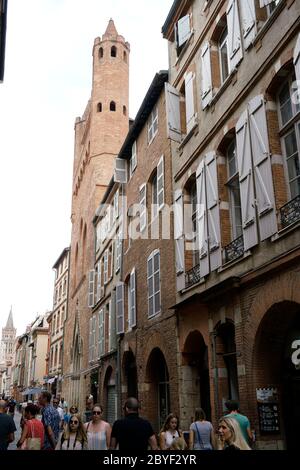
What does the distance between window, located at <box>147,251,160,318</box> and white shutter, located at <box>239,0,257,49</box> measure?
7725 mm

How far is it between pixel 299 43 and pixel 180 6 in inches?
328

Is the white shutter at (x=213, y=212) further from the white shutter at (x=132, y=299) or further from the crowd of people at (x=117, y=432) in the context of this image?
the white shutter at (x=132, y=299)

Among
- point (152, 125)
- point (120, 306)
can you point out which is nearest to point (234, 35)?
point (152, 125)

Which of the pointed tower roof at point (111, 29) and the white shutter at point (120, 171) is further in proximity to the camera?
the pointed tower roof at point (111, 29)

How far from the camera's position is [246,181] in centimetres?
1023

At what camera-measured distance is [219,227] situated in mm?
11547

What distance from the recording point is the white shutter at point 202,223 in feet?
39.9

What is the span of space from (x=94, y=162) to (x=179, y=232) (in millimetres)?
19217

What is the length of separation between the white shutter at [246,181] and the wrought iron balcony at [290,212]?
815 mm

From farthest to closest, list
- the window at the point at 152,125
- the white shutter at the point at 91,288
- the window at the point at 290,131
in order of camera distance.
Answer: the white shutter at the point at 91,288 < the window at the point at 152,125 < the window at the point at 290,131

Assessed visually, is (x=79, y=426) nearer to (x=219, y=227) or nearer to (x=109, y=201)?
(x=219, y=227)

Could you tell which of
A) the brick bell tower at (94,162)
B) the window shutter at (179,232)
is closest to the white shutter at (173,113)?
the window shutter at (179,232)

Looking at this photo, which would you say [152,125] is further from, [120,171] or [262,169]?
[262,169]

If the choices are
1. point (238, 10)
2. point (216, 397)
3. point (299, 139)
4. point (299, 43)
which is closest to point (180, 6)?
point (238, 10)
